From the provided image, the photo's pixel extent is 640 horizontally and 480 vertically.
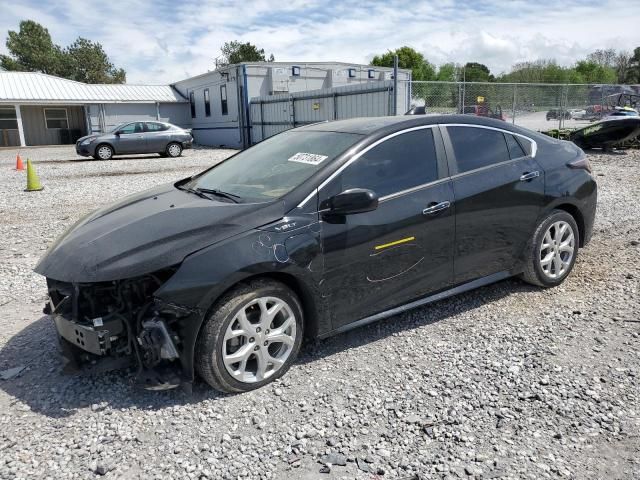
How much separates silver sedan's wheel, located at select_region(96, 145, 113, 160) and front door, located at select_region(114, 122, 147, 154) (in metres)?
0.28

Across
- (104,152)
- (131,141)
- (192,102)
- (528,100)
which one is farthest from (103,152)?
(528,100)

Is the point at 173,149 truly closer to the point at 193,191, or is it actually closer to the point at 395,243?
the point at 193,191

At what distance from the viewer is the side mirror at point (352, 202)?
3273 millimetres

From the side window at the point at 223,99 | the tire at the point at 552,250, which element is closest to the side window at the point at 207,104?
the side window at the point at 223,99

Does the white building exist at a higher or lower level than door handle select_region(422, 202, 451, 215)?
higher

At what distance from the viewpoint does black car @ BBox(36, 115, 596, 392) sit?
2.98m

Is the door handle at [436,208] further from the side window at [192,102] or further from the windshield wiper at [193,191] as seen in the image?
the side window at [192,102]

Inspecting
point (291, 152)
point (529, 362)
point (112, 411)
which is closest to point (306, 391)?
point (112, 411)

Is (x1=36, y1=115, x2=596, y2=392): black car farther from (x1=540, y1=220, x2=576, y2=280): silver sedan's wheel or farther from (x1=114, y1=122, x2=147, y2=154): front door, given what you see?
(x1=114, y1=122, x2=147, y2=154): front door

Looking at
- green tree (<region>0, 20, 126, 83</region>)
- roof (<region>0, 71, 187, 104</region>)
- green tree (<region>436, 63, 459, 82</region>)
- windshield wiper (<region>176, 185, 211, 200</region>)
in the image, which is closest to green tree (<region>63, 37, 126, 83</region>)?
green tree (<region>0, 20, 126, 83</region>)

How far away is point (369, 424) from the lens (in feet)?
9.46

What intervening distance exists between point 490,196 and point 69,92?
118 feet

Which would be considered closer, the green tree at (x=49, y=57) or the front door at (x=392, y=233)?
the front door at (x=392, y=233)

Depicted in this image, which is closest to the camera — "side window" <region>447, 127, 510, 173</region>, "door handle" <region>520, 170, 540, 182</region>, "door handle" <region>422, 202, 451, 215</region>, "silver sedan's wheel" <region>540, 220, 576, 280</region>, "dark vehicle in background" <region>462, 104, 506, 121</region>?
"door handle" <region>422, 202, 451, 215</region>
